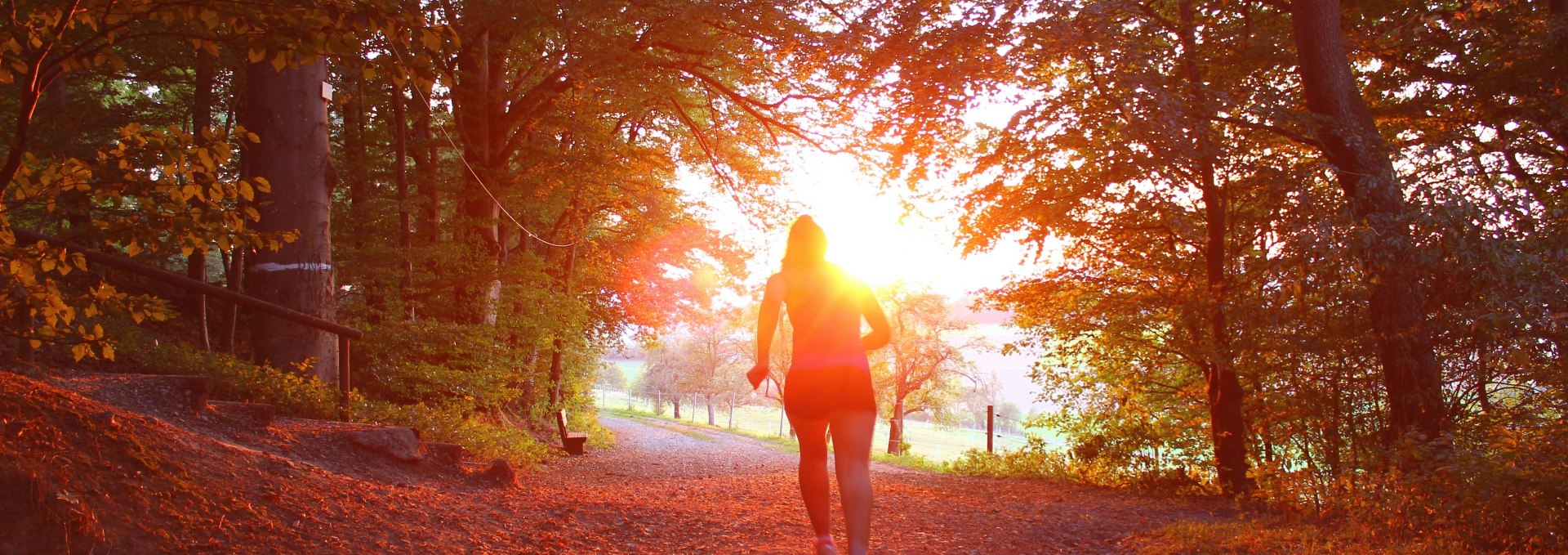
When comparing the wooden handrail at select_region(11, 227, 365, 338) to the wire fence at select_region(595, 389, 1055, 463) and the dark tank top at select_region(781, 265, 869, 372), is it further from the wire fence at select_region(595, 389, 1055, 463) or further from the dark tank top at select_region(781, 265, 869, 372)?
the wire fence at select_region(595, 389, 1055, 463)

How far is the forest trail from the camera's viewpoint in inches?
Answer: 151

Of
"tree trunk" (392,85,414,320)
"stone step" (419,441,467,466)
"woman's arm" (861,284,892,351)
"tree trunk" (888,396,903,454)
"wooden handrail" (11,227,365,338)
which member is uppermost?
"tree trunk" (392,85,414,320)

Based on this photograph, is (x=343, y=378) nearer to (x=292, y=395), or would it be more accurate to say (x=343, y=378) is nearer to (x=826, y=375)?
(x=292, y=395)

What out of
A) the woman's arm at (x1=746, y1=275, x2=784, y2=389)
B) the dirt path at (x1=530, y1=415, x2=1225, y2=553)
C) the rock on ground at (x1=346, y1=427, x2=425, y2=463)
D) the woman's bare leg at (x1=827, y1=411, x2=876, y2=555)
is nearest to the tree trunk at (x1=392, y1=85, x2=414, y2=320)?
the dirt path at (x1=530, y1=415, x2=1225, y2=553)

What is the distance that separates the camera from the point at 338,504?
496cm

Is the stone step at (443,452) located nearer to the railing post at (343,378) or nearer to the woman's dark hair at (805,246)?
the railing post at (343,378)

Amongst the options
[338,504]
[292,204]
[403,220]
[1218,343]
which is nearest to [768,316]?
[338,504]

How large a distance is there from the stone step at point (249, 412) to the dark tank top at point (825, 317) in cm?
417

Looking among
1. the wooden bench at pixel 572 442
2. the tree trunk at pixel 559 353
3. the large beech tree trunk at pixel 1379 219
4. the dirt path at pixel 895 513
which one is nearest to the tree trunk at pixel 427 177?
the tree trunk at pixel 559 353

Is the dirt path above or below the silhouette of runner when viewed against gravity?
below

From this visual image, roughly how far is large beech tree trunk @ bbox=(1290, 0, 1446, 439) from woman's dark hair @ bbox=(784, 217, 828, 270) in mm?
4215

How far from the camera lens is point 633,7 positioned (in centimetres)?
1174

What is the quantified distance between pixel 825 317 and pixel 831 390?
1.14ft

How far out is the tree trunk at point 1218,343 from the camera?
9930mm
